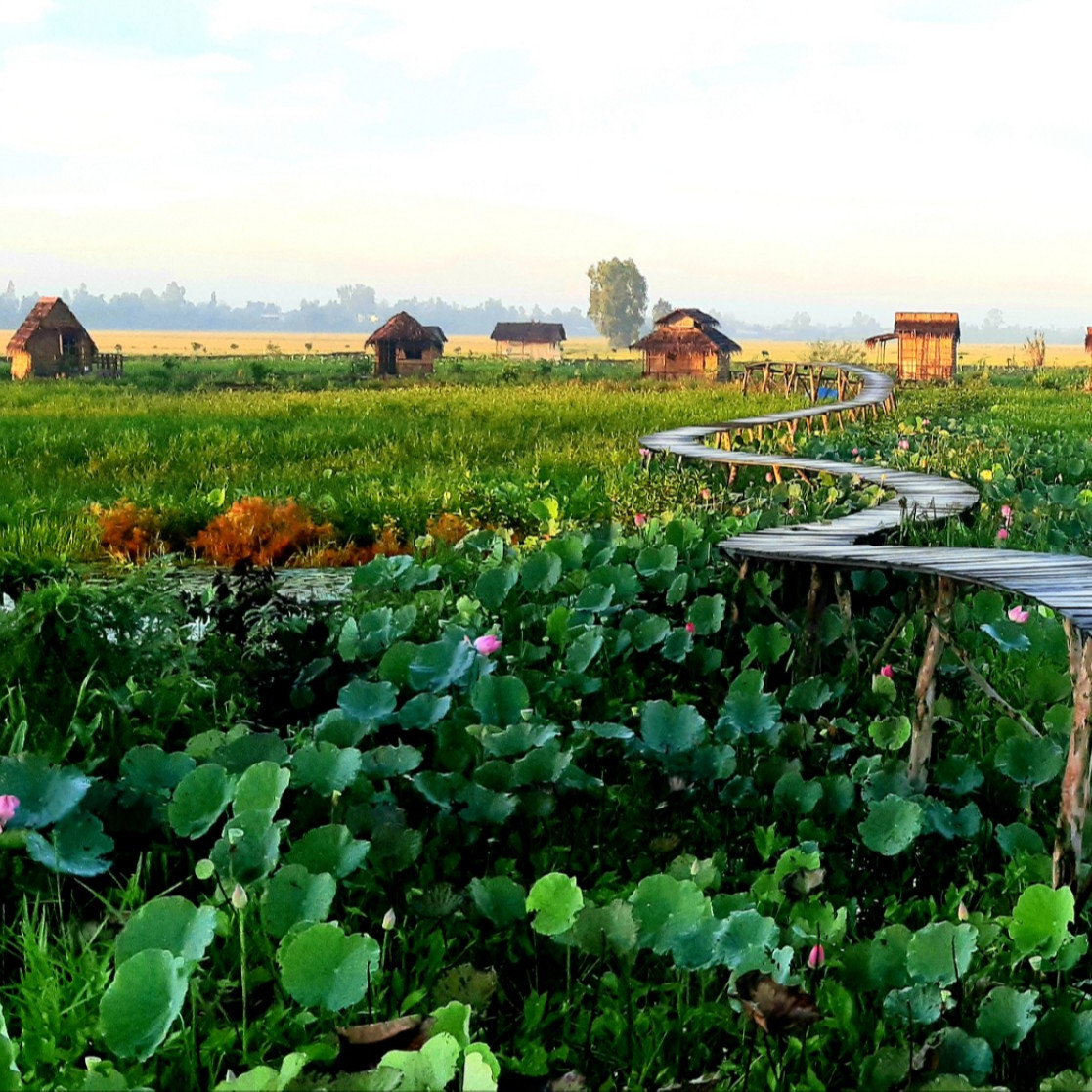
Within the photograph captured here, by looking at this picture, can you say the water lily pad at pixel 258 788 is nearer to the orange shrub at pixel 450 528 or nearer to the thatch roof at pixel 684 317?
the orange shrub at pixel 450 528

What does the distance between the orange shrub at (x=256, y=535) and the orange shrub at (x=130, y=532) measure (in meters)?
0.30

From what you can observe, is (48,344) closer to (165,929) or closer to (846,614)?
(846,614)

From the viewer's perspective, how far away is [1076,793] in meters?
2.95

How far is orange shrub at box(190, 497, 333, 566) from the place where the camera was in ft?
25.6

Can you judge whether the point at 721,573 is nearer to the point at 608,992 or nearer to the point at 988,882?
the point at 988,882

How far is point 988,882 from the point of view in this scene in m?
3.16

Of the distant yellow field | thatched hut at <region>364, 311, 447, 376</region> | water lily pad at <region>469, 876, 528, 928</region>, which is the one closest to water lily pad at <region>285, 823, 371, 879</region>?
water lily pad at <region>469, 876, 528, 928</region>

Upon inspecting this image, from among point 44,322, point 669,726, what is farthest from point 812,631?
point 44,322

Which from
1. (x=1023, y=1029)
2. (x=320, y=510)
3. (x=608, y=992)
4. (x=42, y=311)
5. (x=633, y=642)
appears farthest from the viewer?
(x=42, y=311)

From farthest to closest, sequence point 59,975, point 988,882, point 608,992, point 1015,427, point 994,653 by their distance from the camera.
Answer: point 1015,427
point 994,653
point 988,882
point 608,992
point 59,975

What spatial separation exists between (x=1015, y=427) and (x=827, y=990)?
51.5 feet

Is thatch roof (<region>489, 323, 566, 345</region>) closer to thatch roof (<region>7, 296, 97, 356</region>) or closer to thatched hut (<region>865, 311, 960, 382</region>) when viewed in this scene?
thatched hut (<region>865, 311, 960, 382</region>)

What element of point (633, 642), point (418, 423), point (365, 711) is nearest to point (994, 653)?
point (633, 642)

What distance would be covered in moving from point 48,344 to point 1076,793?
4131 centimetres
